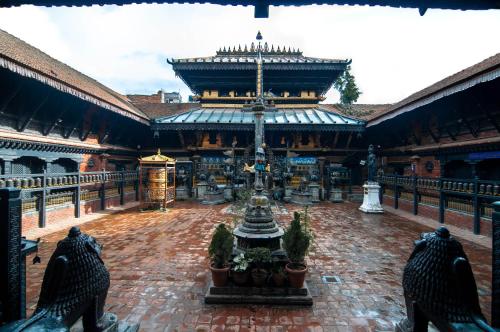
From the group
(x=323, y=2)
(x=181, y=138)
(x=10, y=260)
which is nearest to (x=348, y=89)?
(x=181, y=138)

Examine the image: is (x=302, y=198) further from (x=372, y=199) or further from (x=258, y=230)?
(x=258, y=230)

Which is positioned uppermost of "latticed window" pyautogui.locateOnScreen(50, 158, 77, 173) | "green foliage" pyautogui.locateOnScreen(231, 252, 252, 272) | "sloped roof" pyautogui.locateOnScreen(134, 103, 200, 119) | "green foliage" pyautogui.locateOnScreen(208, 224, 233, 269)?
"sloped roof" pyautogui.locateOnScreen(134, 103, 200, 119)

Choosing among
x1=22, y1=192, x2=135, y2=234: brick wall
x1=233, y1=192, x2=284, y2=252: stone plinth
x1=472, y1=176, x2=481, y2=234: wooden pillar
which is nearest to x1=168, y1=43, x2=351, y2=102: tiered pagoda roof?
x1=22, y1=192, x2=135, y2=234: brick wall

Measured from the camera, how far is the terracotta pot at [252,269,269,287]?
13.1ft

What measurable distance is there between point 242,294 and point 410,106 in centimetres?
1044

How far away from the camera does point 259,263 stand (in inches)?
162

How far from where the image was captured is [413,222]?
31.3 ft

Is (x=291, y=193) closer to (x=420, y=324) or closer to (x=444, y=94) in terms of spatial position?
(x=444, y=94)

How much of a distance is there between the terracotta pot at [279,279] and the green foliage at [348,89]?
2371 centimetres

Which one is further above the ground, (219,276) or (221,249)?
(221,249)

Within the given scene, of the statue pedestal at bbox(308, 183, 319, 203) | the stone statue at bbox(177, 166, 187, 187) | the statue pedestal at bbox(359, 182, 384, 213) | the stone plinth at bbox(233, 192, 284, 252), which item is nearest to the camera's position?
the stone plinth at bbox(233, 192, 284, 252)

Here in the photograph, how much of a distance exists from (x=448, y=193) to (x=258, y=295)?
29.9ft

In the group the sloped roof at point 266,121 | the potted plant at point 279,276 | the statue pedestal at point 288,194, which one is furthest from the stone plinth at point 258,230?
the sloped roof at point 266,121

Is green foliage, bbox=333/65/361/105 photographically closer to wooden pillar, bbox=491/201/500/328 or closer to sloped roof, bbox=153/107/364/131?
sloped roof, bbox=153/107/364/131
